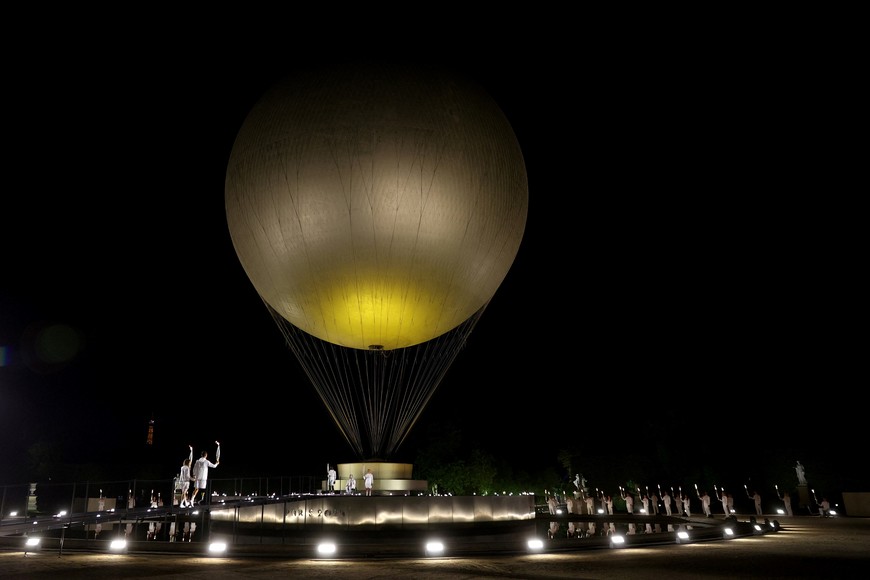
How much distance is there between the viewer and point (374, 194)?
584 inches

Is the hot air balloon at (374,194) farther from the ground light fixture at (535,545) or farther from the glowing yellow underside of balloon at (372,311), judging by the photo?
the ground light fixture at (535,545)

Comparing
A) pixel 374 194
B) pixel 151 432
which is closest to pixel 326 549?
pixel 374 194

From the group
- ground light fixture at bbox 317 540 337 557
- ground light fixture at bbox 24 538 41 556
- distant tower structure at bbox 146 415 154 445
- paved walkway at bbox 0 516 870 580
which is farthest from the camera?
distant tower structure at bbox 146 415 154 445

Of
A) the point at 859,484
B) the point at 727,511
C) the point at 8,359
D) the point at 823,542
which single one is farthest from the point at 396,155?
the point at 8,359

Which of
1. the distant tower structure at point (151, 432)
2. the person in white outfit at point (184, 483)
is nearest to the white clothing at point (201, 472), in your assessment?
the person in white outfit at point (184, 483)

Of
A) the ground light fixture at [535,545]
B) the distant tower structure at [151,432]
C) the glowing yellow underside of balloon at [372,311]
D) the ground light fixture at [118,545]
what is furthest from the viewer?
the distant tower structure at [151,432]

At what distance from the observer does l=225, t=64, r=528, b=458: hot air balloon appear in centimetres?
1480

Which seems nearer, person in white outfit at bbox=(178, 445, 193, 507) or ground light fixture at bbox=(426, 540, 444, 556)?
ground light fixture at bbox=(426, 540, 444, 556)

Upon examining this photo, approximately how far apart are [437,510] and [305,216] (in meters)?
10.0

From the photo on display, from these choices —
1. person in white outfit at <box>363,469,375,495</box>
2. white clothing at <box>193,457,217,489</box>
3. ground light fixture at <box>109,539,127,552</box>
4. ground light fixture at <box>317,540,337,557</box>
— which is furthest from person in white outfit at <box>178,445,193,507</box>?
person in white outfit at <box>363,469,375,495</box>

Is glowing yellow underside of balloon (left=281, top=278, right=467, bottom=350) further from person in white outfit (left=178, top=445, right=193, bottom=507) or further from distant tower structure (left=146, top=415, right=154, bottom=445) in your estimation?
distant tower structure (left=146, top=415, right=154, bottom=445)

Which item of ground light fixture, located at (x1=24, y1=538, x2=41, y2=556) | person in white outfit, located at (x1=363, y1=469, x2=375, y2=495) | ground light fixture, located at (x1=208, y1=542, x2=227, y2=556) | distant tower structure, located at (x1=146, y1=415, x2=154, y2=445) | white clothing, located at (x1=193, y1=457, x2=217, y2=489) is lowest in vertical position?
ground light fixture, located at (x1=208, y1=542, x2=227, y2=556)

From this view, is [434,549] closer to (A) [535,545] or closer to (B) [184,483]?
(A) [535,545]

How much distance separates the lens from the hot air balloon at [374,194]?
14.8 meters
